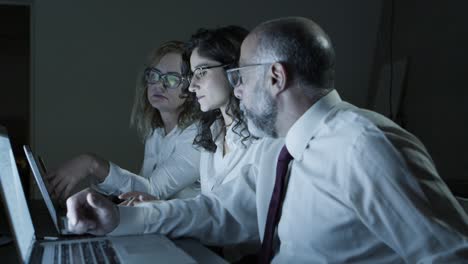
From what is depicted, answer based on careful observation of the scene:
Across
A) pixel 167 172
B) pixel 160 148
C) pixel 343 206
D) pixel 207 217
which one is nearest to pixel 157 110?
pixel 160 148

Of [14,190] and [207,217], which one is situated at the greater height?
[14,190]

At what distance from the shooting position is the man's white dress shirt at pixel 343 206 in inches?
30.9

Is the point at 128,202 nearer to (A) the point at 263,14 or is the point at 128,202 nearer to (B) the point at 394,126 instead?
(B) the point at 394,126

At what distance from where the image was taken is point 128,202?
1313mm

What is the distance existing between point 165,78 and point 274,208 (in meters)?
1.28

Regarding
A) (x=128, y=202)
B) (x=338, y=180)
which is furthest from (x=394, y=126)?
(x=128, y=202)

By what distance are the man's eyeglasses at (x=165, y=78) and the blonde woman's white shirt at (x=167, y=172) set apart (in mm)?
214

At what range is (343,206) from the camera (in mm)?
910

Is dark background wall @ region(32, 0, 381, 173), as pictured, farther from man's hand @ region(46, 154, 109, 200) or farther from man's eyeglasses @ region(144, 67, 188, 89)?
man's hand @ region(46, 154, 109, 200)

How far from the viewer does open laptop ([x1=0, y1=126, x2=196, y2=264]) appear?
881 millimetres

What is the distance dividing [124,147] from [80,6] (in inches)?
46.1

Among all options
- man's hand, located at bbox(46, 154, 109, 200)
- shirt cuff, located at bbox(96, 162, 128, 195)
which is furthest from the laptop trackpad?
shirt cuff, located at bbox(96, 162, 128, 195)

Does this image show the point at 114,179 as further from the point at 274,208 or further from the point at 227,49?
the point at 274,208

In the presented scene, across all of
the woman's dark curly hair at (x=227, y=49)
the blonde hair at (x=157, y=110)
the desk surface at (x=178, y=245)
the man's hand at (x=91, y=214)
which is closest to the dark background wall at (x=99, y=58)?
the blonde hair at (x=157, y=110)
